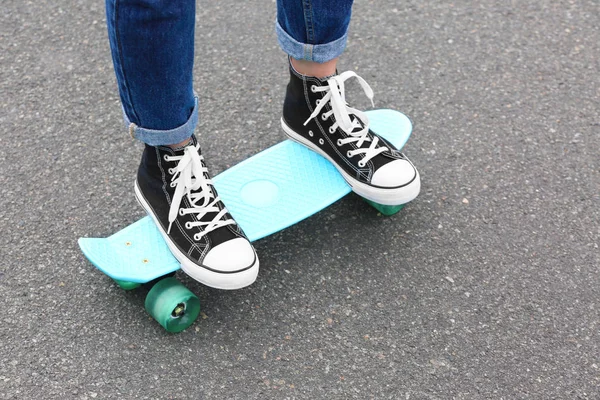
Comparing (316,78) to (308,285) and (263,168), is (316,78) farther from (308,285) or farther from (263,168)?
(308,285)

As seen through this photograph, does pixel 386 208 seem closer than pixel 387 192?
No

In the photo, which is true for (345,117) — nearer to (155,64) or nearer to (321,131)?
(321,131)

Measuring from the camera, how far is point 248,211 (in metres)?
1.91

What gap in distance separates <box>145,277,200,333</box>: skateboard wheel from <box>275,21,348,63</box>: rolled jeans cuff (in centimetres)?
71

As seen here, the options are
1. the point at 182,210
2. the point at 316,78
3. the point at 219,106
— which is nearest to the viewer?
the point at 182,210

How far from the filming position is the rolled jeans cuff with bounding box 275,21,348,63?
1.79m

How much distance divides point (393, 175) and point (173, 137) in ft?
2.13

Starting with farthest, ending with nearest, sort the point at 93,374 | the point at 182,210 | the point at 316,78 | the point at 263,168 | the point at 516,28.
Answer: the point at 516,28
the point at 263,168
the point at 316,78
the point at 182,210
the point at 93,374

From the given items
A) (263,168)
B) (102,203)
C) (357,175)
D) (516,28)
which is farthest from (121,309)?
(516,28)

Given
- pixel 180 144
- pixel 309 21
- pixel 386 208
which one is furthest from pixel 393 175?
pixel 180 144

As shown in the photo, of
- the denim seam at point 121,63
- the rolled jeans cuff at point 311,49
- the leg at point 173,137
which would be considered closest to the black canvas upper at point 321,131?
the rolled jeans cuff at point 311,49

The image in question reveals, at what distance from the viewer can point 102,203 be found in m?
2.10

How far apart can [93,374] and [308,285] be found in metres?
0.62

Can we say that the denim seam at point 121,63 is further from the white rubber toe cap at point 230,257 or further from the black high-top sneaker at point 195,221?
the white rubber toe cap at point 230,257
